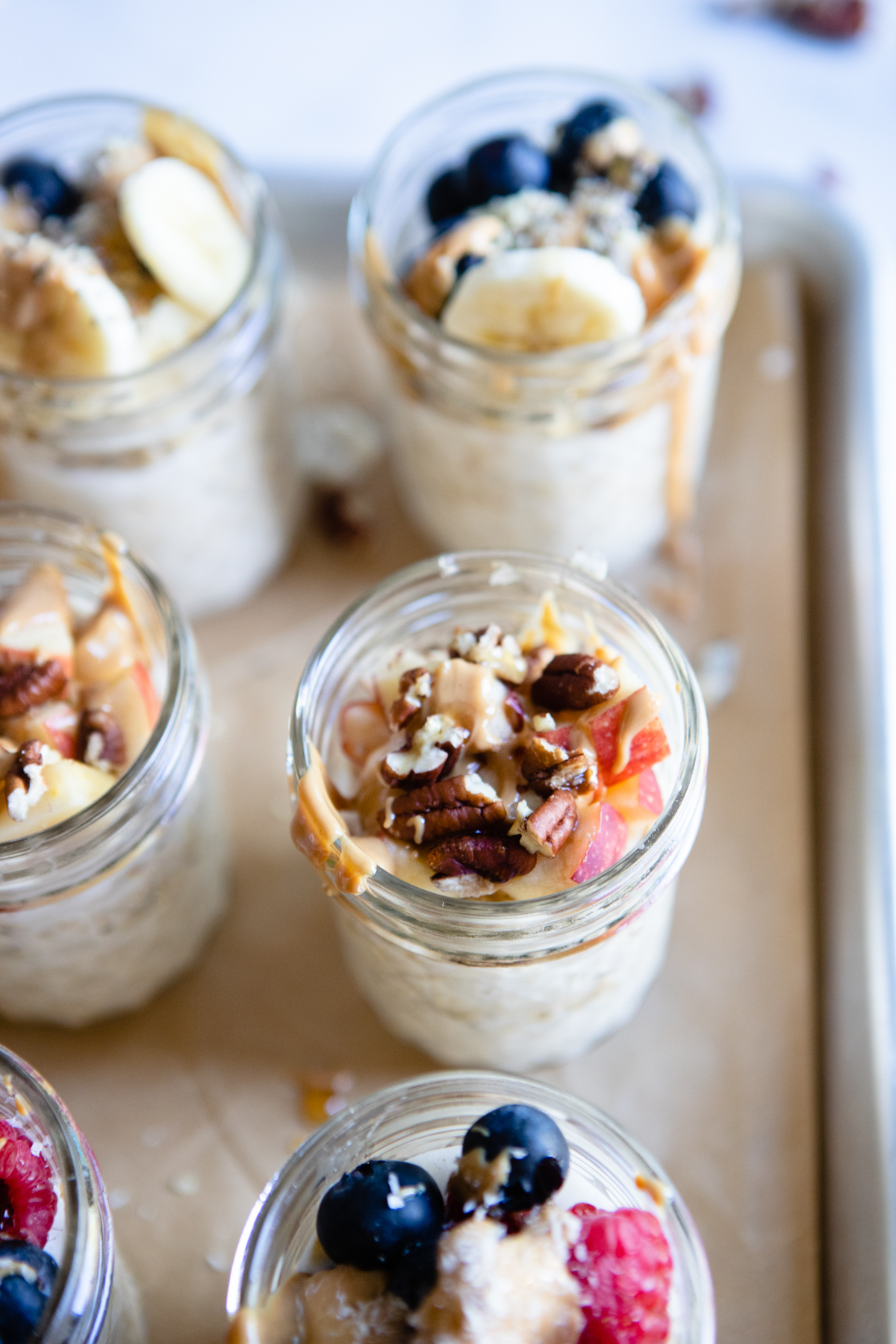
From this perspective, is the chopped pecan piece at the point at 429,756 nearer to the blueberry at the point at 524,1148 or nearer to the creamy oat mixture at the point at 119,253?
the blueberry at the point at 524,1148

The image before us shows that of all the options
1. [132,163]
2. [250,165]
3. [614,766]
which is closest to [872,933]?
[614,766]

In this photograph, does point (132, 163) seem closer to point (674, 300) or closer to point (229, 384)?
Result: point (229, 384)

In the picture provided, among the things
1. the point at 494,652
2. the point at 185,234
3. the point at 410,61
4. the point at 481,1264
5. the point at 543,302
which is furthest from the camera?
the point at 410,61

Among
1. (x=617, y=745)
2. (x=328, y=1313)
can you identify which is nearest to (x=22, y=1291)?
(x=328, y=1313)

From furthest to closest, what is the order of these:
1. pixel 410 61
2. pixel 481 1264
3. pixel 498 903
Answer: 1. pixel 410 61
2. pixel 498 903
3. pixel 481 1264

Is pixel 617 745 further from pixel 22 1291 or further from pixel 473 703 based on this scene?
pixel 22 1291

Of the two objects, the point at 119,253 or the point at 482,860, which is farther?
the point at 119,253
